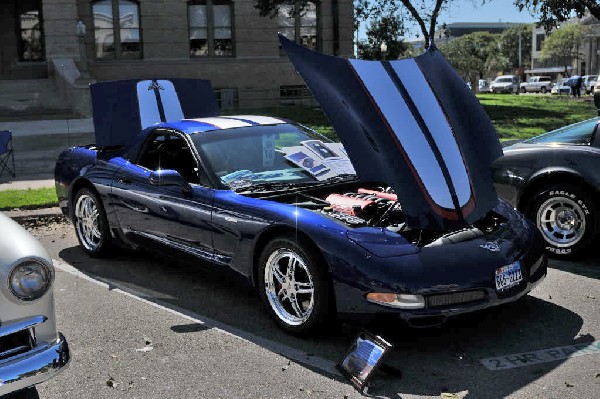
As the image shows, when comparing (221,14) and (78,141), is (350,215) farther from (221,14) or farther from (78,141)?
(221,14)

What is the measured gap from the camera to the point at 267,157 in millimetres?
5812

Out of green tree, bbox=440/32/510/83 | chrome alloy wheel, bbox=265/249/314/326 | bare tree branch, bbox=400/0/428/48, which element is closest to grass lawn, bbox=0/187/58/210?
chrome alloy wheel, bbox=265/249/314/326

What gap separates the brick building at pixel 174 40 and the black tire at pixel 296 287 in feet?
80.9

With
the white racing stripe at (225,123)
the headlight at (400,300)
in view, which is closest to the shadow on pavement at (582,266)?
the headlight at (400,300)

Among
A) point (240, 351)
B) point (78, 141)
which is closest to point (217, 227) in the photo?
point (240, 351)

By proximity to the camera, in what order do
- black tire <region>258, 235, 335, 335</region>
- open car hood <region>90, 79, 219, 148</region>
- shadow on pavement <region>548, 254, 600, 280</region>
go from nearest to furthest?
black tire <region>258, 235, 335, 335</region>, shadow on pavement <region>548, 254, 600, 280</region>, open car hood <region>90, 79, 219, 148</region>

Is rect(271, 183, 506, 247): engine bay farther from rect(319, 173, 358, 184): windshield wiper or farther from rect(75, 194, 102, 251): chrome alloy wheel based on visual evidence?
rect(75, 194, 102, 251): chrome alloy wheel

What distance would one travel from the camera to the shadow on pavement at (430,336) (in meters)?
4.02

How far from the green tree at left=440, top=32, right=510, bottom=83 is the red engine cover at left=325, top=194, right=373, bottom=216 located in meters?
91.2

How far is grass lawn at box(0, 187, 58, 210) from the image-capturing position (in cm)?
951

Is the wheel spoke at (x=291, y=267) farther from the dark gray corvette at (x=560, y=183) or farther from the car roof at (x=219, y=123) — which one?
the dark gray corvette at (x=560, y=183)

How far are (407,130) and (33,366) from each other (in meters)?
2.82

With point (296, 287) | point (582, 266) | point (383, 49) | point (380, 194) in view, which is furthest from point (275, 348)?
point (383, 49)

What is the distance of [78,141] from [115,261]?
11.4 m
